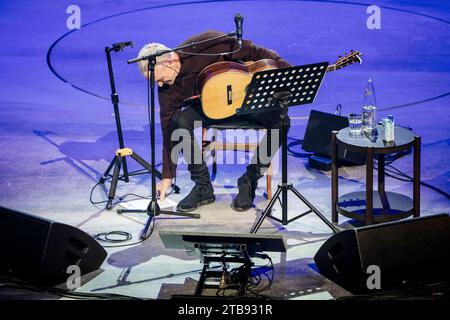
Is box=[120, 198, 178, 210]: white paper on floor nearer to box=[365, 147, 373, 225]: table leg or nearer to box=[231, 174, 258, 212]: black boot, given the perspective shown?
box=[231, 174, 258, 212]: black boot

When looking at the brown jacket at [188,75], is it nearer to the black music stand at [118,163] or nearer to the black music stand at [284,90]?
the black music stand at [118,163]

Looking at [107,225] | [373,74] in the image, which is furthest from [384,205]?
[373,74]

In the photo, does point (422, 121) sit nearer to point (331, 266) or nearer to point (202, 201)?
point (202, 201)

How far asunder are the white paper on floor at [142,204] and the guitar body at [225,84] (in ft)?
2.53

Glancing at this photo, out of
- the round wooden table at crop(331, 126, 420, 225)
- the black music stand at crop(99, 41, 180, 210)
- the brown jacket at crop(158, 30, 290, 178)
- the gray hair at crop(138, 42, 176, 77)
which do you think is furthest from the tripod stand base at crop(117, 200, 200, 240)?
the round wooden table at crop(331, 126, 420, 225)

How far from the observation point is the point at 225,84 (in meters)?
6.48

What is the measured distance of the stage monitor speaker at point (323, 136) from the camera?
22.9 feet

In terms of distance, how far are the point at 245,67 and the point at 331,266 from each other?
82.6 inches

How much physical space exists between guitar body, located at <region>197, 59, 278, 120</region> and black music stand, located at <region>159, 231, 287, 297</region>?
5.35 ft

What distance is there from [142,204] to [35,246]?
187cm

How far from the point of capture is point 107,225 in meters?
6.21

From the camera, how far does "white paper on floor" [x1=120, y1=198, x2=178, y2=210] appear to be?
652 cm

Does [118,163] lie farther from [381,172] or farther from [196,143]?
[381,172]

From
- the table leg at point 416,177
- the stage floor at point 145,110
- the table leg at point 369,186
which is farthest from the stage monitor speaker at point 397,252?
the table leg at point 416,177
